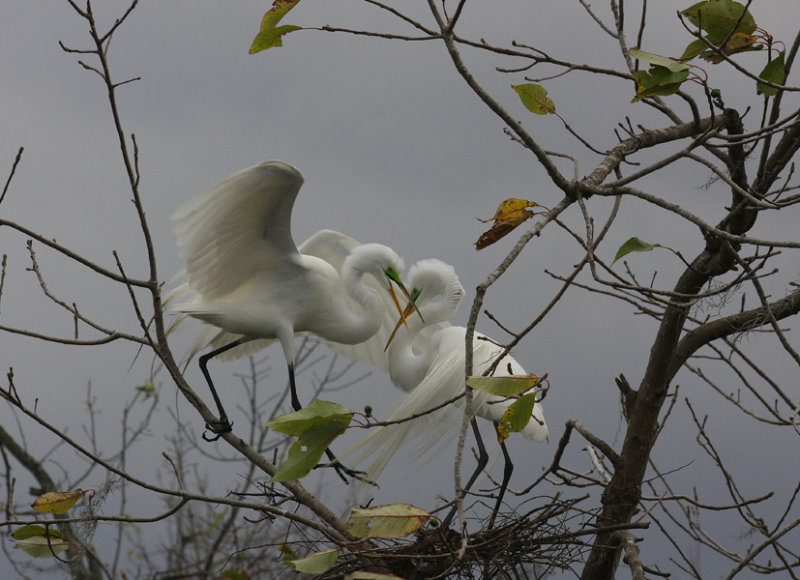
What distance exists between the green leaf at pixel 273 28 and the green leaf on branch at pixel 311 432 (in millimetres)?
1023

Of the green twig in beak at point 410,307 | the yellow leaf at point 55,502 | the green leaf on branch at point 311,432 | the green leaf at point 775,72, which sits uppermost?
the green twig in beak at point 410,307

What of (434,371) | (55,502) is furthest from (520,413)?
(434,371)

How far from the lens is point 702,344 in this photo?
12.5 feet

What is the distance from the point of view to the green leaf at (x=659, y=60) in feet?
7.59

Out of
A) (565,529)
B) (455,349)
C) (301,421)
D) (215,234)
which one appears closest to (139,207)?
(301,421)

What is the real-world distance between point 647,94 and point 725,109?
1194 millimetres

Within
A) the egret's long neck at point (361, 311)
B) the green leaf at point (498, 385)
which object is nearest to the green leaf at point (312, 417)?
the green leaf at point (498, 385)

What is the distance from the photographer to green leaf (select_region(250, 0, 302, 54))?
2.41 m

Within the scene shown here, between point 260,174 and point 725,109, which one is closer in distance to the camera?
point 725,109

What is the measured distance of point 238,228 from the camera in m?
4.46

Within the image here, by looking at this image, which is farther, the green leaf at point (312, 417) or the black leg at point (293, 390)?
the black leg at point (293, 390)

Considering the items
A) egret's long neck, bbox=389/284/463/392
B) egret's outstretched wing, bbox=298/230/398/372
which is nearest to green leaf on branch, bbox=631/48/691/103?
egret's long neck, bbox=389/284/463/392

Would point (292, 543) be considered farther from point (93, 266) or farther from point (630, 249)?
point (630, 249)

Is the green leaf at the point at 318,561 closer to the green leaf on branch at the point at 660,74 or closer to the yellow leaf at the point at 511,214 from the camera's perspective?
the yellow leaf at the point at 511,214
